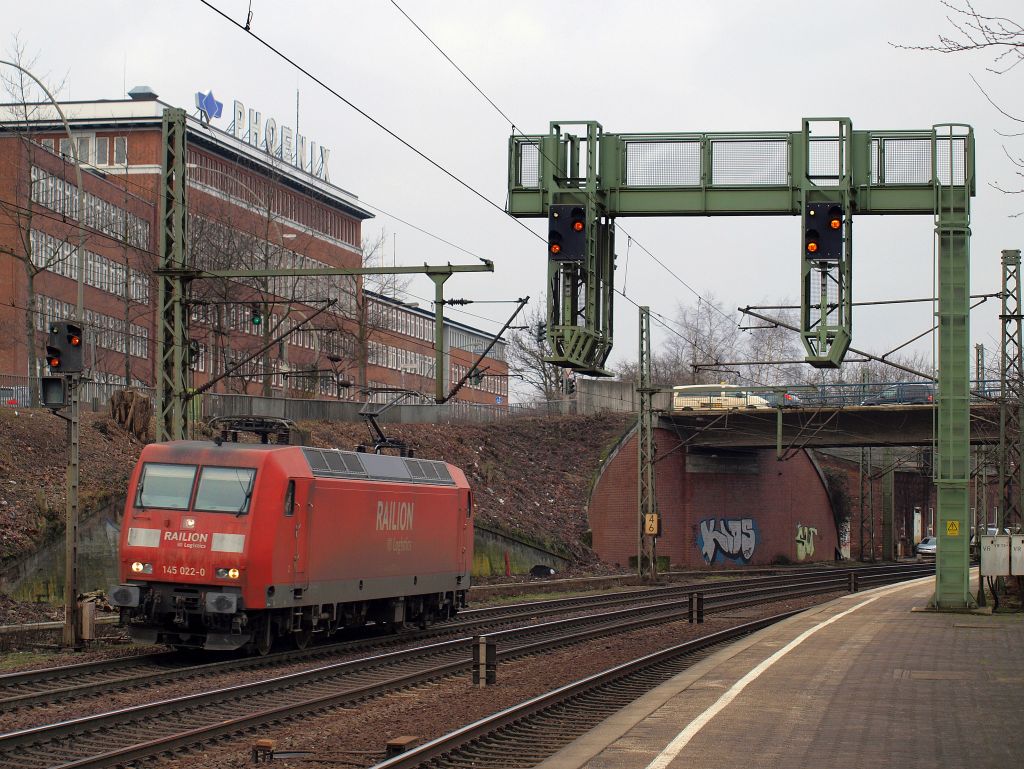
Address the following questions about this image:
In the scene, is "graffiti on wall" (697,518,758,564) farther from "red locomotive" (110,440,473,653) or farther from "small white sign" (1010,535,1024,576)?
"red locomotive" (110,440,473,653)

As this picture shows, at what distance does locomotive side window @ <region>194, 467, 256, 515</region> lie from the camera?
61.7 feet

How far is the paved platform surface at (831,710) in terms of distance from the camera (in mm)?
10688

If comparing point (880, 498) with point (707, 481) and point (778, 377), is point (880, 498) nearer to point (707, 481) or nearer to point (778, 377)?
point (707, 481)

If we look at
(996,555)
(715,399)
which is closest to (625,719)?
(996,555)

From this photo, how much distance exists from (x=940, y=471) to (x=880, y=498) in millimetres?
53066

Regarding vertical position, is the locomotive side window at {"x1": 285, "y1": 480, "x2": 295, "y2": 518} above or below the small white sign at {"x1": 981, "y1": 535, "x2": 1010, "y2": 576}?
above

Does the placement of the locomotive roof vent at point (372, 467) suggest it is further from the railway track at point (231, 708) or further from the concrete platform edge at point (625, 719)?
the concrete platform edge at point (625, 719)

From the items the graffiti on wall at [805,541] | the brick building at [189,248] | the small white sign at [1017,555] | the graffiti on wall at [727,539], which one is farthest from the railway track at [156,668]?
the graffiti on wall at [805,541]

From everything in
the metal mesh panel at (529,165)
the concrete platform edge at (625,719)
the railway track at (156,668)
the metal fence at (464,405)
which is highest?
the metal mesh panel at (529,165)

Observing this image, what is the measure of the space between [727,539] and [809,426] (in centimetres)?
913

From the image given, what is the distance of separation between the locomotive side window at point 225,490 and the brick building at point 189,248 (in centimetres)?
2056

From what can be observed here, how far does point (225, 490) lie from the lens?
18953mm

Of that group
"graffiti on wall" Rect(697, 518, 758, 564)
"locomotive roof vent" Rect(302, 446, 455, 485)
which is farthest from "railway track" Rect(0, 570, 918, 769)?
"graffiti on wall" Rect(697, 518, 758, 564)

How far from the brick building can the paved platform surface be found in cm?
2633
